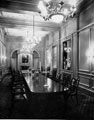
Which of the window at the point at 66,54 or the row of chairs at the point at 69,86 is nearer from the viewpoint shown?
the row of chairs at the point at 69,86

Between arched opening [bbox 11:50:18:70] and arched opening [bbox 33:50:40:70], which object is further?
arched opening [bbox 33:50:40:70]

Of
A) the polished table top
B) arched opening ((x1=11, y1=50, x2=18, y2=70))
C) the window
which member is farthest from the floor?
arched opening ((x1=11, y1=50, x2=18, y2=70))

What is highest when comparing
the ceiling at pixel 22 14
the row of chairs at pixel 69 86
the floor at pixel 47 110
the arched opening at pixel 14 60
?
the ceiling at pixel 22 14

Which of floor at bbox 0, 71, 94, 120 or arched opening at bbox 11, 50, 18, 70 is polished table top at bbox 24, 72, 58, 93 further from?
arched opening at bbox 11, 50, 18, 70

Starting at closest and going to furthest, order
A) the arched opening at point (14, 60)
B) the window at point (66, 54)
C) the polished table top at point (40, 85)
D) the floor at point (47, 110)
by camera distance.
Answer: the polished table top at point (40, 85) → the floor at point (47, 110) → the window at point (66, 54) → the arched opening at point (14, 60)

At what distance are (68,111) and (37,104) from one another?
975 millimetres

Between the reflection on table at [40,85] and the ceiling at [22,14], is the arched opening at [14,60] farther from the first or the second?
the reflection on table at [40,85]

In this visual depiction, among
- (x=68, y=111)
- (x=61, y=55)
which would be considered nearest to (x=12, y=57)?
(x=61, y=55)

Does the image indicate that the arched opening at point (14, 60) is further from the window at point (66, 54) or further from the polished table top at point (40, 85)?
the polished table top at point (40, 85)

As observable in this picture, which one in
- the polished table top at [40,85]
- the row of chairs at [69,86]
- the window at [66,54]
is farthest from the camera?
the window at [66,54]

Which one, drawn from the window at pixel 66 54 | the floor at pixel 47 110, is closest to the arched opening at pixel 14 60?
the window at pixel 66 54

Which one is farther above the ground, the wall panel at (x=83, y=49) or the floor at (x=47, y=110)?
the wall panel at (x=83, y=49)

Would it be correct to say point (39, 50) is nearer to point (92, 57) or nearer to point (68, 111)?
point (92, 57)

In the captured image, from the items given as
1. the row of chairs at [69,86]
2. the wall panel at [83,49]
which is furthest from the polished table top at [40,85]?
the wall panel at [83,49]
